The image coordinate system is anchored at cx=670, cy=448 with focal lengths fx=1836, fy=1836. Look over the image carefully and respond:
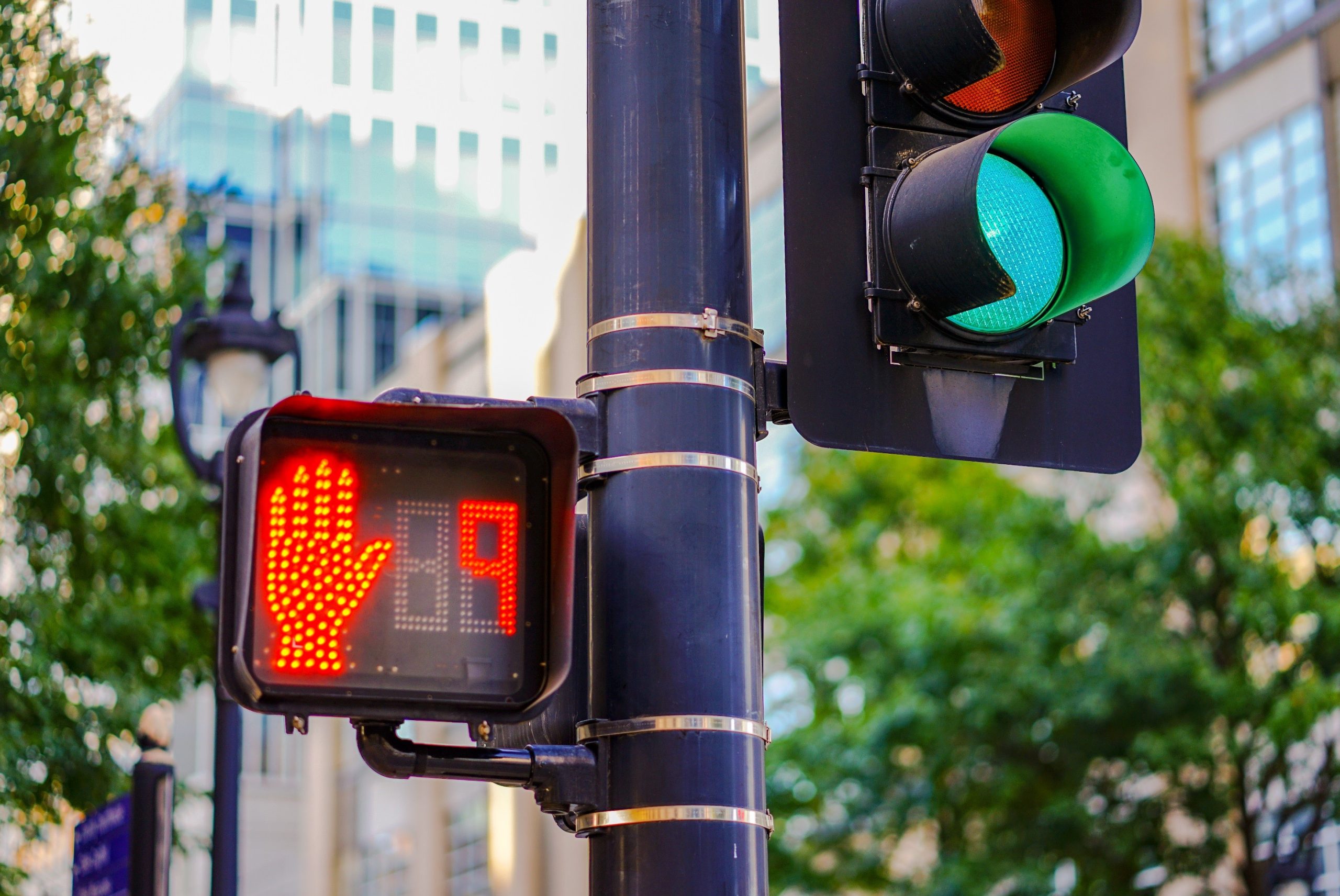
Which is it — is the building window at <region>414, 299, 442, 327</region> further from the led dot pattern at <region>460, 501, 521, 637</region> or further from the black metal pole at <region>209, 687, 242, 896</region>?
the led dot pattern at <region>460, 501, 521, 637</region>

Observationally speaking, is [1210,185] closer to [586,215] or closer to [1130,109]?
[1130,109]

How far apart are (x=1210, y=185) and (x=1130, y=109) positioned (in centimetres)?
231

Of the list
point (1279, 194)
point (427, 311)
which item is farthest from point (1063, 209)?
point (427, 311)

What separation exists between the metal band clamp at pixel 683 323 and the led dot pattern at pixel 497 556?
45 cm

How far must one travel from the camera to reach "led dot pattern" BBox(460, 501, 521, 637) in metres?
2.95

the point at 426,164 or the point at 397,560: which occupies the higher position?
the point at 426,164

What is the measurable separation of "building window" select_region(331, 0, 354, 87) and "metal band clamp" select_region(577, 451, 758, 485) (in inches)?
676

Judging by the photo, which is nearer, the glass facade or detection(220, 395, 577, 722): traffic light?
detection(220, 395, 577, 722): traffic light

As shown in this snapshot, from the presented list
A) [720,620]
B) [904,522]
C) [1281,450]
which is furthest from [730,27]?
[904,522]

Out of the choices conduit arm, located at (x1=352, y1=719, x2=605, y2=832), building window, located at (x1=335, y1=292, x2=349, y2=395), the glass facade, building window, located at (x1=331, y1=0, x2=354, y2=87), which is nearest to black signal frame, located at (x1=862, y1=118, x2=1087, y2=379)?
conduit arm, located at (x1=352, y1=719, x2=605, y2=832)

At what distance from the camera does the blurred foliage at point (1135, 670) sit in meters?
20.6

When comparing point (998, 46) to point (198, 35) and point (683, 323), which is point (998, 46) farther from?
point (198, 35)

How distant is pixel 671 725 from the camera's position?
3.02m

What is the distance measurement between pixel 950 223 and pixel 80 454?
12.4 meters
